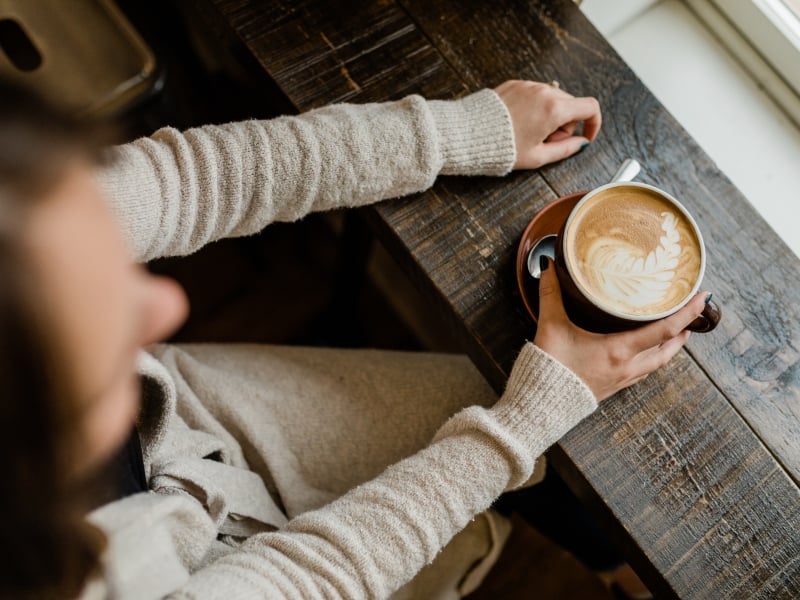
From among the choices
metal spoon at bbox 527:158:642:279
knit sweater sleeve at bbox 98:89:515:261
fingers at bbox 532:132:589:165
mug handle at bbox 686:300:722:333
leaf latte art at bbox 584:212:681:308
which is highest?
knit sweater sleeve at bbox 98:89:515:261

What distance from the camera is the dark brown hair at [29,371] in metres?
0.35

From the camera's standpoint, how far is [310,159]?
0.74m

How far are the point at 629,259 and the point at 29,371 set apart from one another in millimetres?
511

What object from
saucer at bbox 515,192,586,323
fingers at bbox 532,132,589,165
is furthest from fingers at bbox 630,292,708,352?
fingers at bbox 532,132,589,165

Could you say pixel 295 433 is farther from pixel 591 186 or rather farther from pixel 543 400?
pixel 591 186

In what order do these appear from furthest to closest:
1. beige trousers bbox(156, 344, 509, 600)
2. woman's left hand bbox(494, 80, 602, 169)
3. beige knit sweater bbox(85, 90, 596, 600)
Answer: beige trousers bbox(156, 344, 509, 600) < woman's left hand bbox(494, 80, 602, 169) < beige knit sweater bbox(85, 90, 596, 600)

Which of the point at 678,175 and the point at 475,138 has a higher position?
the point at 475,138

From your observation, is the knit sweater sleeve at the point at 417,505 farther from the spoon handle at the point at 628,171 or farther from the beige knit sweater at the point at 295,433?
the spoon handle at the point at 628,171

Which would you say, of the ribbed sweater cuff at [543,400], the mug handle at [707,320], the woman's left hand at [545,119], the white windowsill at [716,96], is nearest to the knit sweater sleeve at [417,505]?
the ribbed sweater cuff at [543,400]

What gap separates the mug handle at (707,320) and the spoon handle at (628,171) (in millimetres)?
171

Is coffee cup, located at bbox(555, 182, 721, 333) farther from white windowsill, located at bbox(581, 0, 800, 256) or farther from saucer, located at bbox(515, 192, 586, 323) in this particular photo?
white windowsill, located at bbox(581, 0, 800, 256)

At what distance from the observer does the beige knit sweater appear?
0.65 meters

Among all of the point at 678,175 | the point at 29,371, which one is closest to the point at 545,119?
the point at 678,175

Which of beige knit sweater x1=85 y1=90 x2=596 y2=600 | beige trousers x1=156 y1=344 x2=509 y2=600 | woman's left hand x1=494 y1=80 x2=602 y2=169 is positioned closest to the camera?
beige knit sweater x1=85 y1=90 x2=596 y2=600
